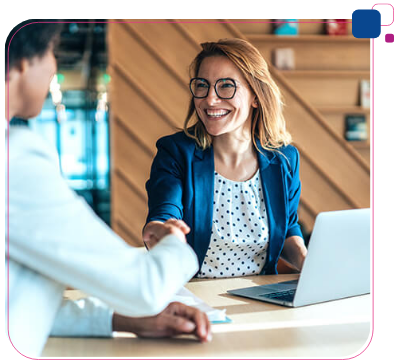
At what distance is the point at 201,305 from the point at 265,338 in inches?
Answer: 7.4

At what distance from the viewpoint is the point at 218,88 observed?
1506 millimetres

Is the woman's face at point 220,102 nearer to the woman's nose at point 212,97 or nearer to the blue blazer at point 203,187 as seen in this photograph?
the woman's nose at point 212,97

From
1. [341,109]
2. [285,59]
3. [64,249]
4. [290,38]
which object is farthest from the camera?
[285,59]

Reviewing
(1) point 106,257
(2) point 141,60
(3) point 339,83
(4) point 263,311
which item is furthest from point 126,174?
(1) point 106,257

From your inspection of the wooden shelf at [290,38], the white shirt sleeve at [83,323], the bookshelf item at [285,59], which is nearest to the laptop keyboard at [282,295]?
the white shirt sleeve at [83,323]

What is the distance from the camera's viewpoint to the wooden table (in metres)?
0.92

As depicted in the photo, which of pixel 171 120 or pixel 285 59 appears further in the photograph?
pixel 285 59

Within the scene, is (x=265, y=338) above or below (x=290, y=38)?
below

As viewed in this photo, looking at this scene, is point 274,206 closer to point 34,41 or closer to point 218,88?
point 218,88

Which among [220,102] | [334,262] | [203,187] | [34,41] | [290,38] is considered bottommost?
[334,262]

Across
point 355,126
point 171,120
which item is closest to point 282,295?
point 171,120

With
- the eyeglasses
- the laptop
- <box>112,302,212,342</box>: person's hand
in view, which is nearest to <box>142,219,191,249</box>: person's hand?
<box>112,302,212,342</box>: person's hand

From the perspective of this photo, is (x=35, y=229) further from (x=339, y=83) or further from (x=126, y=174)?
(x=339, y=83)

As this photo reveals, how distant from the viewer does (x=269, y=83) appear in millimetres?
1592
